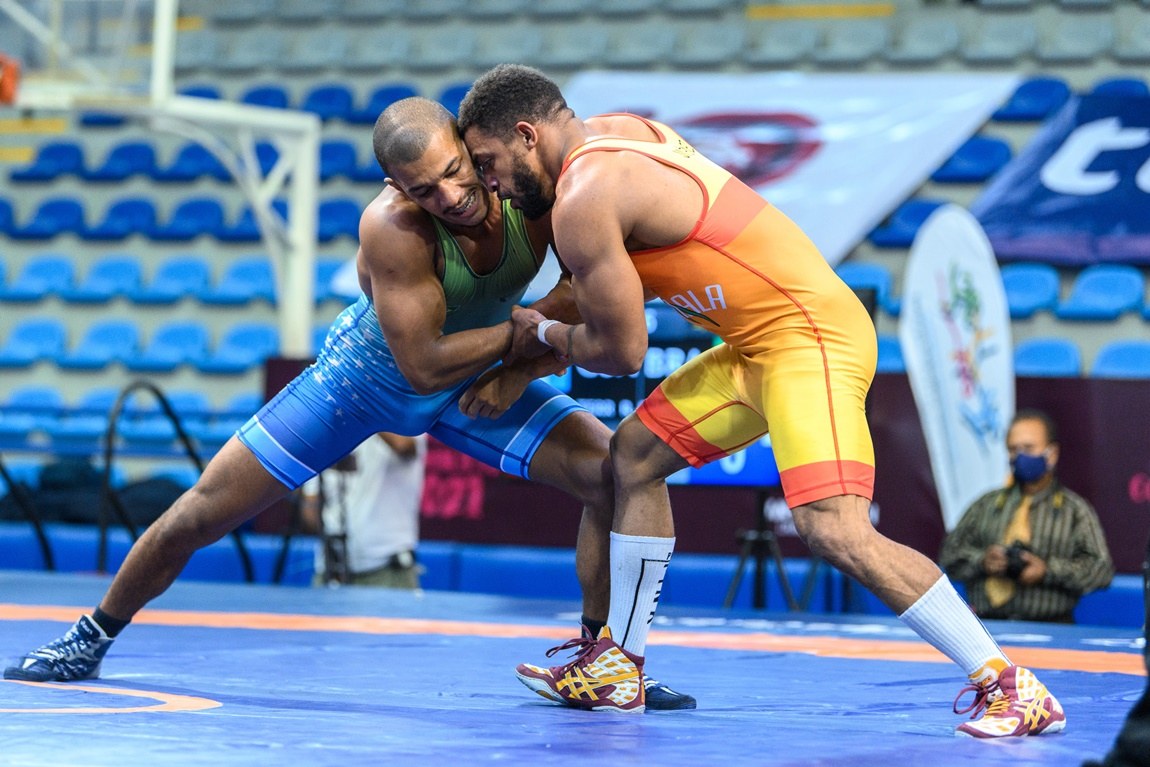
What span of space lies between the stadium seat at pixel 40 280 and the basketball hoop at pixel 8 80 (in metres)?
2.48

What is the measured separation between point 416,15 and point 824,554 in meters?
10.3

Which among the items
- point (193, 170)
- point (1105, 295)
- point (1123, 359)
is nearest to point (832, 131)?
point (1105, 295)

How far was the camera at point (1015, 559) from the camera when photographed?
5922mm

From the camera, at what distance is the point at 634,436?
3.28 metres

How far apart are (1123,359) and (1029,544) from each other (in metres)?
2.98

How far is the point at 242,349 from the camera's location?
10.9 meters

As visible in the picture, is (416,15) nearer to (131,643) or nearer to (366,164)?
(366,164)

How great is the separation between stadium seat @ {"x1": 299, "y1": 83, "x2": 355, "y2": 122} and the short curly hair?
29.8 feet

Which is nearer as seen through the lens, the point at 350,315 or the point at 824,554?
the point at 824,554

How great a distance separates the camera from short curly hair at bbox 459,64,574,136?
10.3 ft

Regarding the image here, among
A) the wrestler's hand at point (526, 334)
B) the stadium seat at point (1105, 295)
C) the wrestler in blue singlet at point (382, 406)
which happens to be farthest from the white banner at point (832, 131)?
the wrestler's hand at point (526, 334)

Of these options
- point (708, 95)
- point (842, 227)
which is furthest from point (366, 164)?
point (842, 227)

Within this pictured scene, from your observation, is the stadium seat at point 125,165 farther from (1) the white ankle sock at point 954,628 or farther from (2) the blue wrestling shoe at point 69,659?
(1) the white ankle sock at point 954,628

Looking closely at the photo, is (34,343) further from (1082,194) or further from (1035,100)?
(1082,194)
